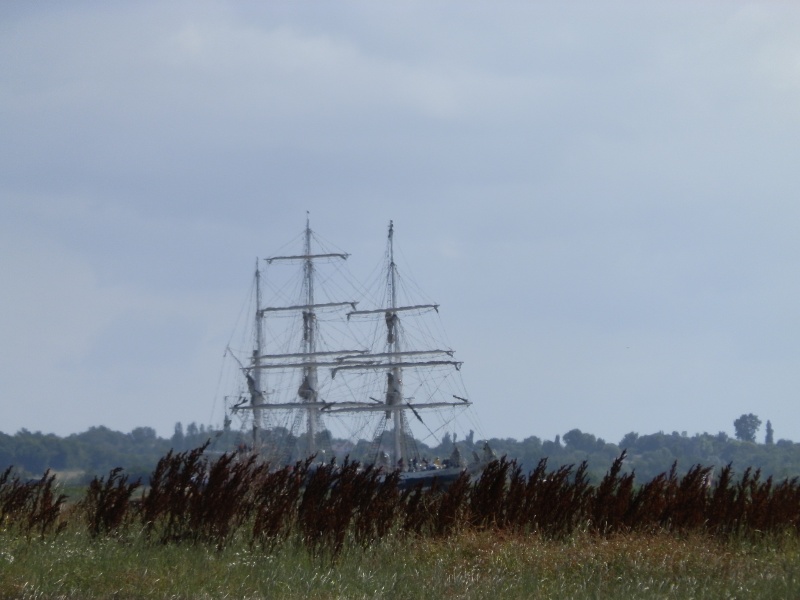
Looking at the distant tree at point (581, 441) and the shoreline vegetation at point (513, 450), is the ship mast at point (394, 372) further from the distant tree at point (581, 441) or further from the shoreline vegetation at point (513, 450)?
the distant tree at point (581, 441)

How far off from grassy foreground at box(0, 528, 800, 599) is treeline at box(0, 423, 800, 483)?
235ft

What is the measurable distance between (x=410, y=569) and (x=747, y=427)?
153 m

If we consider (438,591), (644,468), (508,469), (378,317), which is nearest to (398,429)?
(378,317)

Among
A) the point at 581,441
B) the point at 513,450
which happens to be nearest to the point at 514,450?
the point at 513,450

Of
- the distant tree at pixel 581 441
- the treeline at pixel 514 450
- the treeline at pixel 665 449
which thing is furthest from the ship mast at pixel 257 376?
the distant tree at pixel 581 441

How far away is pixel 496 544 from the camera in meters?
16.1

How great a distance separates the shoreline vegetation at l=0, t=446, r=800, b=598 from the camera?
13203mm

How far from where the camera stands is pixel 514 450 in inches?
4943

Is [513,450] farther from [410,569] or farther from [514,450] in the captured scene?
[410,569]

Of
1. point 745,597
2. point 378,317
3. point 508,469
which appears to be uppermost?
point 378,317

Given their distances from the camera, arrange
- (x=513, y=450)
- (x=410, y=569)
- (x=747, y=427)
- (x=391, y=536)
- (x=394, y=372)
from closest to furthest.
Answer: (x=410, y=569) → (x=391, y=536) → (x=394, y=372) → (x=513, y=450) → (x=747, y=427)

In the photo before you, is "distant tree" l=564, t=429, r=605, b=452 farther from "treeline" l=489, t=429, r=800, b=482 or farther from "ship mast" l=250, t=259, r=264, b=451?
"ship mast" l=250, t=259, r=264, b=451

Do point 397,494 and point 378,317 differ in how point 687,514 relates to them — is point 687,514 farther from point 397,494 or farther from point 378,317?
point 378,317

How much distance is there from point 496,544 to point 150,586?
524 centimetres
